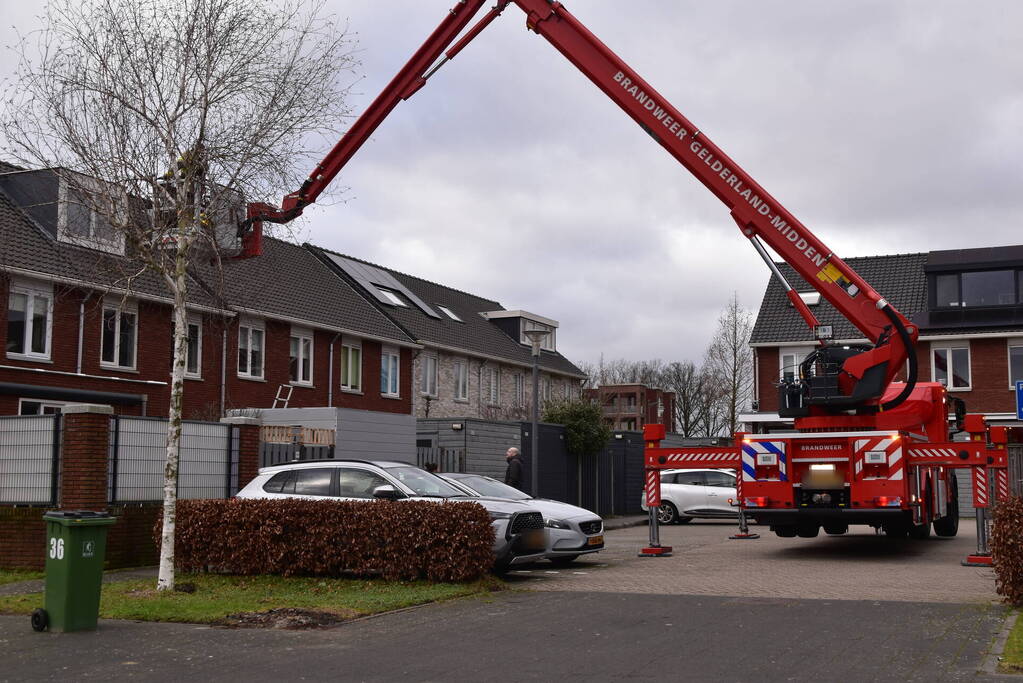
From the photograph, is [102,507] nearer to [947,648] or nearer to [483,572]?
[483,572]

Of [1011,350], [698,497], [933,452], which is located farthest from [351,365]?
[933,452]

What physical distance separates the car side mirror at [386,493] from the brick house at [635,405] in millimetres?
56688

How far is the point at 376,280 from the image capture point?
4012cm

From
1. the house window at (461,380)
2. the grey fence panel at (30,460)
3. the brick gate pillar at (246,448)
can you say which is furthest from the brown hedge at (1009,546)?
the house window at (461,380)

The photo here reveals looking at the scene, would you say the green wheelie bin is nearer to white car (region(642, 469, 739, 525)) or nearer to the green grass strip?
the green grass strip

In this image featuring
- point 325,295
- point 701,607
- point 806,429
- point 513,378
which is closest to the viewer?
point 701,607

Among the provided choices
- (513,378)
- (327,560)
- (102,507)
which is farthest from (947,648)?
(513,378)

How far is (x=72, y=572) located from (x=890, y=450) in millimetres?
10799

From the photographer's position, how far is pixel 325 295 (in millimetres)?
35375

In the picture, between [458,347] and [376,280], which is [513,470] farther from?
[376,280]

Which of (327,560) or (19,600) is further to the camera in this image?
(327,560)

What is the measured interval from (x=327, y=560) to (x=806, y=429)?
7.58m

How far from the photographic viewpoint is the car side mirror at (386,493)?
13.4 m

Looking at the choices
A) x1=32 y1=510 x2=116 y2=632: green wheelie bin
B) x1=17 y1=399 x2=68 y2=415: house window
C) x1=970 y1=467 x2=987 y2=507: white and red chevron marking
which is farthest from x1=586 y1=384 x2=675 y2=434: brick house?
x1=32 y1=510 x2=116 y2=632: green wheelie bin
